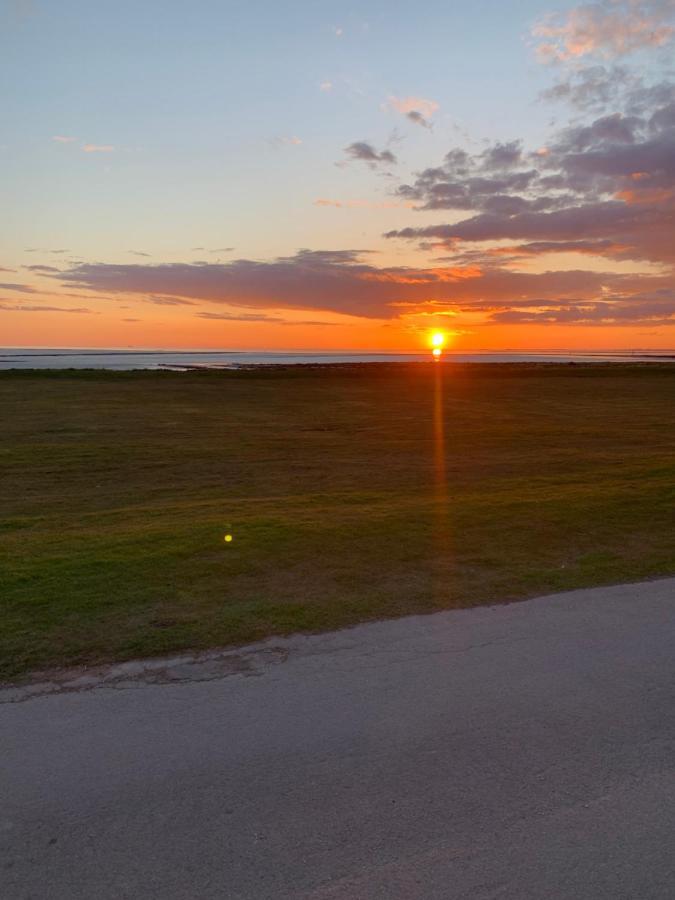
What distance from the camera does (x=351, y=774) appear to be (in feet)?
13.4

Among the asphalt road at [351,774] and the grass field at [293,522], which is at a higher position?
the grass field at [293,522]

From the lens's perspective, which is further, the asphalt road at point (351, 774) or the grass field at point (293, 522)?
the grass field at point (293, 522)

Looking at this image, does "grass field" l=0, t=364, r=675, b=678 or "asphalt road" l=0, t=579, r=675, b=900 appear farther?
"grass field" l=0, t=364, r=675, b=678

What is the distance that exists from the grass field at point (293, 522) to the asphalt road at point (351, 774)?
106 centimetres

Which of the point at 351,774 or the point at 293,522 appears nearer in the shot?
the point at 351,774

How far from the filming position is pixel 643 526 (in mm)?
10320

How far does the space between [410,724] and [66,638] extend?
11.4 feet

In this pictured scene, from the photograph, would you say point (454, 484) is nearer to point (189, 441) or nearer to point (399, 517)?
point (399, 517)

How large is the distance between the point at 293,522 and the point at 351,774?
6596 mm

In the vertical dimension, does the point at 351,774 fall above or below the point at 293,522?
below

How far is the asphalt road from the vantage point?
335 cm

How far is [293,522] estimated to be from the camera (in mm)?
10586

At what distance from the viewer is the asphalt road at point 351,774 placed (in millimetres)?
3348

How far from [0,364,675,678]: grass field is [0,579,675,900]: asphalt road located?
106 centimetres
